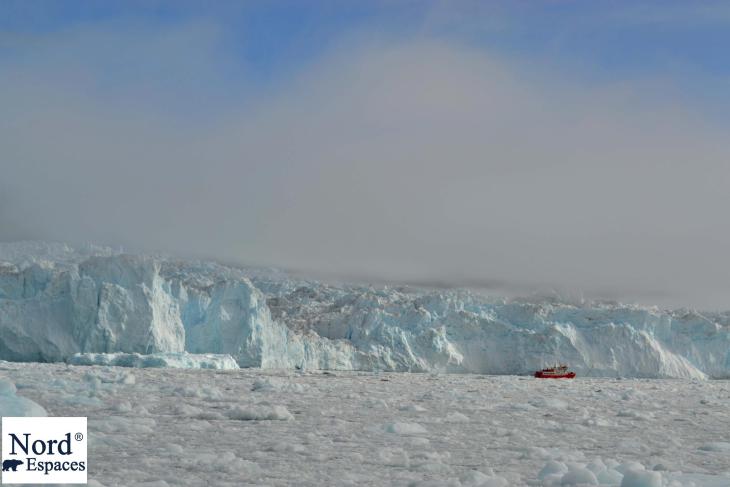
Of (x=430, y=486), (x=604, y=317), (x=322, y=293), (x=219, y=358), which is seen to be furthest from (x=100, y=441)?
(x=322, y=293)

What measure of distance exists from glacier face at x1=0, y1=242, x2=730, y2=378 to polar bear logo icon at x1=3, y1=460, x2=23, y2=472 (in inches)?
1064

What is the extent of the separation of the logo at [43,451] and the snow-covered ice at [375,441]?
168 millimetres

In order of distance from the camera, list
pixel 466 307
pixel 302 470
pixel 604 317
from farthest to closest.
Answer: pixel 466 307 < pixel 604 317 < pixel 302 470

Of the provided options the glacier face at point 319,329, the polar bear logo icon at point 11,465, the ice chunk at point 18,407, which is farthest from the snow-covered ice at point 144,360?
the polar bear logo icon at point 11,465

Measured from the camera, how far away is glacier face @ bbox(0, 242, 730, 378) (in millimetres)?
31391

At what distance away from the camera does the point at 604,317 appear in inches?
1969

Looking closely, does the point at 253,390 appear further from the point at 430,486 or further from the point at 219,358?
the point at 219,358

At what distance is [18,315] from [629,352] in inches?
Result: 1357

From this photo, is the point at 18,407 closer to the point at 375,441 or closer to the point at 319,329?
the point at 375,441

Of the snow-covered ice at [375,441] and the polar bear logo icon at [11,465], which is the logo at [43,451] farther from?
the snow-covered ice at [375,441]

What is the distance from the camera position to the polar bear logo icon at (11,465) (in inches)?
198

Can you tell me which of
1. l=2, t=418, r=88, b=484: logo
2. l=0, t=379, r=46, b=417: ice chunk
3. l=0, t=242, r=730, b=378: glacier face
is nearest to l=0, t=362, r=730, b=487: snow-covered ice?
l=2, t=418, r=88, b=484: logo

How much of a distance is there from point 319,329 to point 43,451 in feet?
150

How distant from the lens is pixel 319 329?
5103 centimetres
